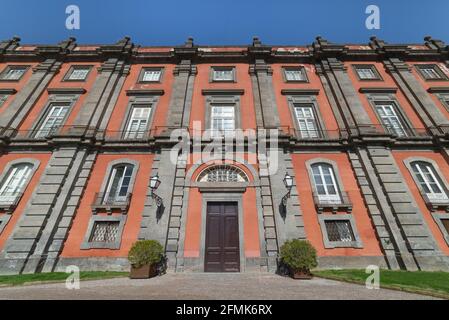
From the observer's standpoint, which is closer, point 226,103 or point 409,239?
point 409,239

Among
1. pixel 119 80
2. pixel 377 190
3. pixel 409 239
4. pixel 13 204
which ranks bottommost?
pixel 409 239

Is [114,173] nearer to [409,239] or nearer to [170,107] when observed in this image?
[170,107]

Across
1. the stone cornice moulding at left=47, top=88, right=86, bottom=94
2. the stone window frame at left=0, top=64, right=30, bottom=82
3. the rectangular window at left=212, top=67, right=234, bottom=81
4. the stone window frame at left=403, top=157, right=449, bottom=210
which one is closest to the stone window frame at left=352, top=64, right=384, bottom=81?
the stone window frame at left=403, top=157, right=449, bottom=210

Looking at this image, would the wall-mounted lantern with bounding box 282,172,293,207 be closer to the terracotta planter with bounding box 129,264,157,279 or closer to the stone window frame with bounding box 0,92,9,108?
the terracotta planter with bounding box 129,264,157,279

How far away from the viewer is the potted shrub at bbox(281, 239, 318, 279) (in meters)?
8.57

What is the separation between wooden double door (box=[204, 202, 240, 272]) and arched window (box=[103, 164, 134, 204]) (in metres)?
4.62

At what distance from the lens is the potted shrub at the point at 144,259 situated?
869cm

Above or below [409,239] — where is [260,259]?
below

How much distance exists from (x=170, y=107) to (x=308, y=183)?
9901 millimetres

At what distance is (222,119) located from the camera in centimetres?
1581

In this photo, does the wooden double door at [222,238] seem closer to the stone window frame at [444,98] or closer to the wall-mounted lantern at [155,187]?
the wall-mounted lantern at [155,187]

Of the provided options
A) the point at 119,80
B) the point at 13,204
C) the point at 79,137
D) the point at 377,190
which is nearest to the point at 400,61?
the point at 377,190
